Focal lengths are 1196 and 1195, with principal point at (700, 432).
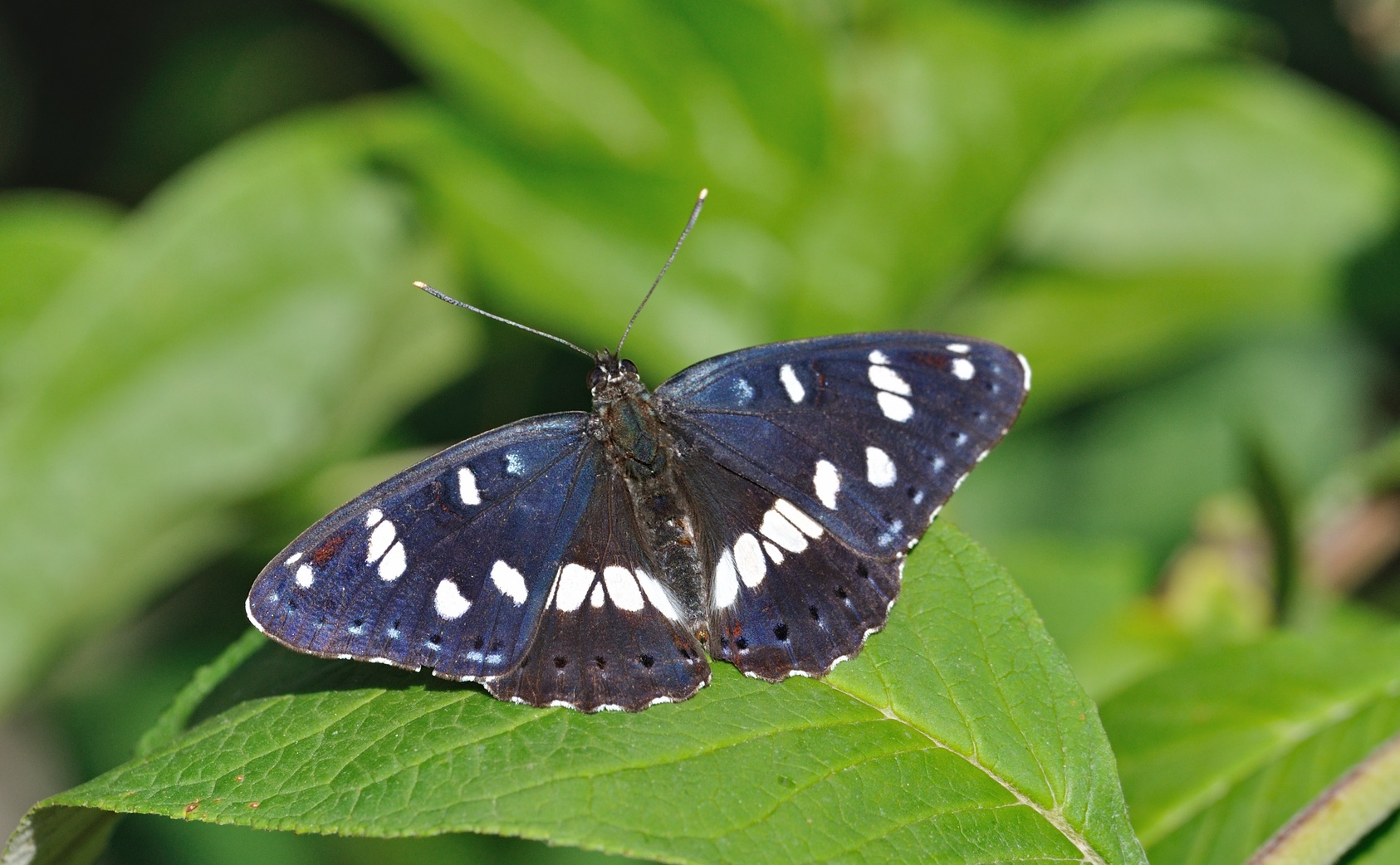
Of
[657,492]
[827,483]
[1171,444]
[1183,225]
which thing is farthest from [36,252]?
[1171,444]

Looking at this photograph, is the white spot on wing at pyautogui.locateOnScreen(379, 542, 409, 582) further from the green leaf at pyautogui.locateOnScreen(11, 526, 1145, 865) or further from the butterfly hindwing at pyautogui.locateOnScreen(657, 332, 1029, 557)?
the butterfly hindwing at pyautogui.locateOnScreen(657, 332, 1029, 557)

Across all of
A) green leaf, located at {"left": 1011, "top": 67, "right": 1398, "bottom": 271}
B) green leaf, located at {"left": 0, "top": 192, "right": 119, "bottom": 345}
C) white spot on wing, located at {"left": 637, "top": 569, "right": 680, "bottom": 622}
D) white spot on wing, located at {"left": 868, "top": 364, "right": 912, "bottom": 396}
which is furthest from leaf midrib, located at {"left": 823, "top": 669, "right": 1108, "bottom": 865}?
green leaf, located at {"left": 0, "top": 192, "right": 119, "bottom": 345}

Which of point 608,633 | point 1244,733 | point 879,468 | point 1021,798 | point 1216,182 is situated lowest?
point 1244,733

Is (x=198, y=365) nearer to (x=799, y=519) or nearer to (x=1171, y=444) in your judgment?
(x=799, y=519)

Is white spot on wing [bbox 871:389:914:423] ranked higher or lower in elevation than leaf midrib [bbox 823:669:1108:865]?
higher

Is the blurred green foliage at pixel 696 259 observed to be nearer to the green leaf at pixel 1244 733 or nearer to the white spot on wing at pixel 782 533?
the green leaf at pixel 1244 733

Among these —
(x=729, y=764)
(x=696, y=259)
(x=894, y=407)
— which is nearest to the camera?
(x=729, y=764)
